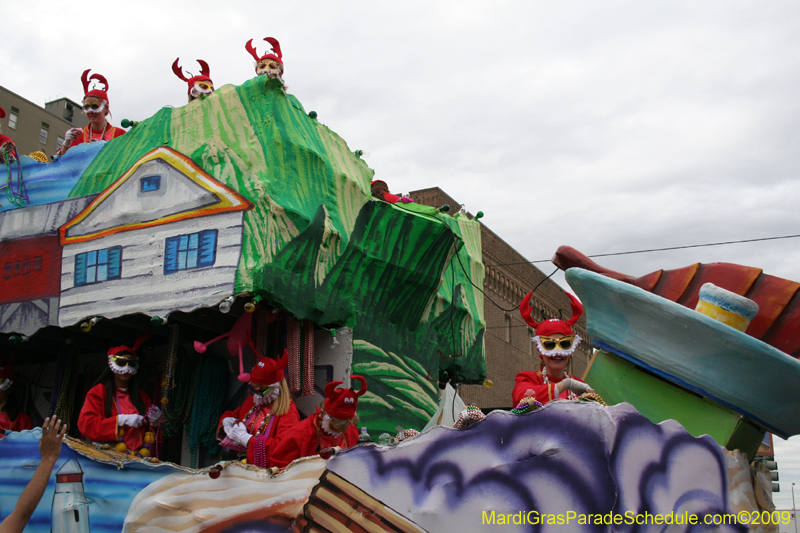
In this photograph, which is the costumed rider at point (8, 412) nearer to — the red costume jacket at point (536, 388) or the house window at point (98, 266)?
the house window at point (98, 266)

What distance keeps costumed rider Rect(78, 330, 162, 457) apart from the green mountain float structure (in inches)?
76.1

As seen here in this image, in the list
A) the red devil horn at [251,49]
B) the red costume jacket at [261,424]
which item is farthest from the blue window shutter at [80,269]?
the red devil horn at [251,49]

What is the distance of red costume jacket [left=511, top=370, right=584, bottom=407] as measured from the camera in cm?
490

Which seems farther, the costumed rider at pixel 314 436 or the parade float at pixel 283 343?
the costumed rider at pixel 314 436

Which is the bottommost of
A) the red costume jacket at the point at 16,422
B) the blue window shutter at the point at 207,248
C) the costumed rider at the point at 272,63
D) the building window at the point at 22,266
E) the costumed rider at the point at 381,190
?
the red costume jacket at the point at 16,422

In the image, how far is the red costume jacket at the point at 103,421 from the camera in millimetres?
6480

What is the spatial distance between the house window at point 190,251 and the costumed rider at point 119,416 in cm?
131

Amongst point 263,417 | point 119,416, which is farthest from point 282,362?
point 119,416

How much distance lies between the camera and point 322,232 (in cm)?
658

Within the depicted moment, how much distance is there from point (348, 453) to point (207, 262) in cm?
251

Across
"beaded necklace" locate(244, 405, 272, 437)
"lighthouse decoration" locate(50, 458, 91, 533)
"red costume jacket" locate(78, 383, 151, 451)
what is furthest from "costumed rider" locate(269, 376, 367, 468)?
"red costume jacket" locate(78, 383, 151, 451)

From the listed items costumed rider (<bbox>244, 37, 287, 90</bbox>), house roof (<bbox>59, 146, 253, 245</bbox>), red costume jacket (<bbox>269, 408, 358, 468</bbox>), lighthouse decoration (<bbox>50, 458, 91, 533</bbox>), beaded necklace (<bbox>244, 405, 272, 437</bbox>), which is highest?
costumed rider (<bbox>244, 37, 287, 90</bbox>)

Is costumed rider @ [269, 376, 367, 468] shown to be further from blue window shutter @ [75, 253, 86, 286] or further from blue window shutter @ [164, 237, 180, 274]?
blue window shutter @ [75, 253, 86, 286]

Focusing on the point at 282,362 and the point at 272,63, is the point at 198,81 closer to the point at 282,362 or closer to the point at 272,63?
the point at 272,63
